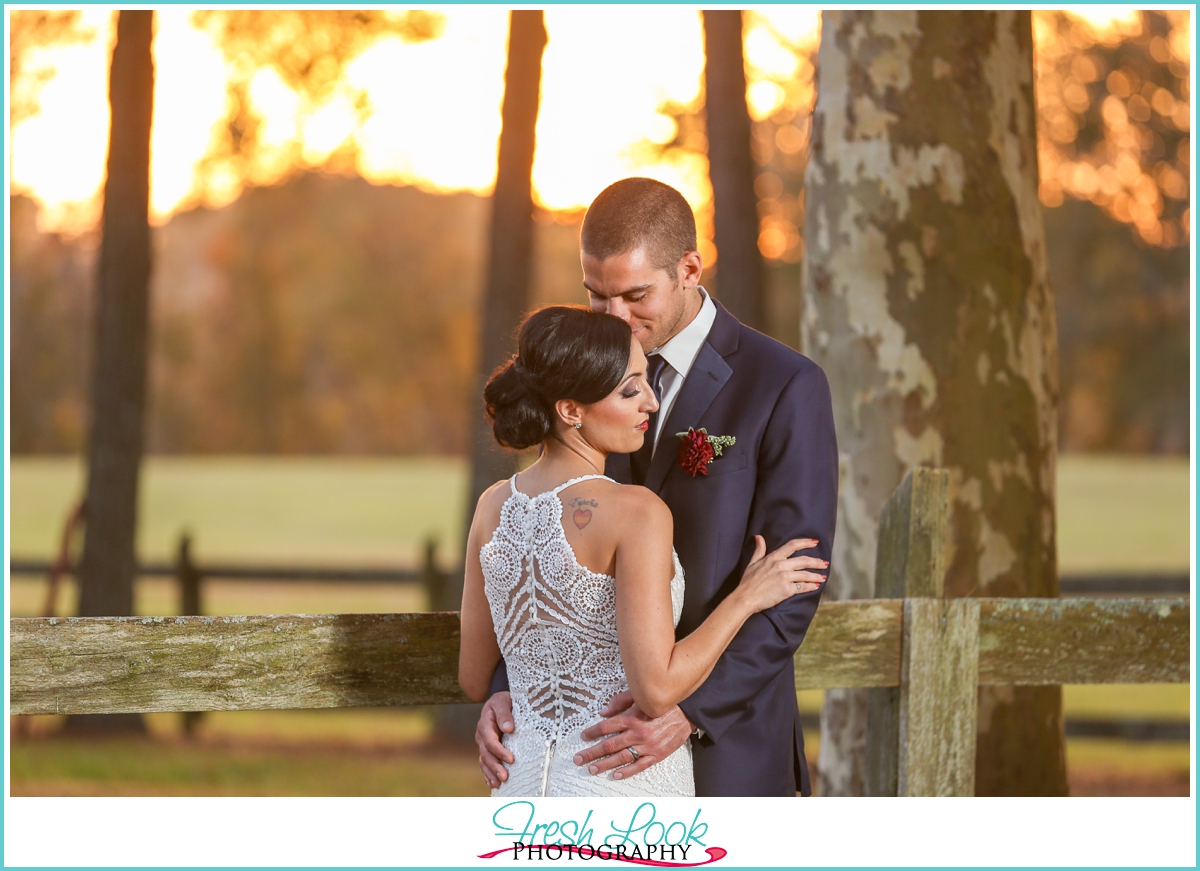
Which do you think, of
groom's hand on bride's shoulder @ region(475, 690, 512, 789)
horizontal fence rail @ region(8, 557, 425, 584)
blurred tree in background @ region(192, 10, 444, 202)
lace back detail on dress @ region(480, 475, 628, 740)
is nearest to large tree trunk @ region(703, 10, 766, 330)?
blurred tree in background @ region(192, 10, 444, 202)

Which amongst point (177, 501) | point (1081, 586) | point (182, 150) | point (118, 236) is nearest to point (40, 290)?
point (177, 501)

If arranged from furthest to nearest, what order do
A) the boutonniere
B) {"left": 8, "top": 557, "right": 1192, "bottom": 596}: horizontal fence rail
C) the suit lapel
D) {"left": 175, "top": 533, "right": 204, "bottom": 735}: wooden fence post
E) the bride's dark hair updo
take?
{"left": 175, "top": 533, "right": 204, "bottom": 735}: wooden fence post, {"left": 8, "top": 557, "right": 1192, "bottom": 596}: horizontal fence rail, the suit lapel, the boutonniere, the bride's dark hair updo

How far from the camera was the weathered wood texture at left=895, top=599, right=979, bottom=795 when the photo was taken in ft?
10.5

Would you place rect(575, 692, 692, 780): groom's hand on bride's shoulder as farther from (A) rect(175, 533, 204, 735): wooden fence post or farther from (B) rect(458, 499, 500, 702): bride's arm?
(A) rect(175, 533, 204, 735): wooden fence post

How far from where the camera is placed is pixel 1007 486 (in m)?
4.36

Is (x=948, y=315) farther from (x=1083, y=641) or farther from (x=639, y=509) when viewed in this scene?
(x=639, y=509)

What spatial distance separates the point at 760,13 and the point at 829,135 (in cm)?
670

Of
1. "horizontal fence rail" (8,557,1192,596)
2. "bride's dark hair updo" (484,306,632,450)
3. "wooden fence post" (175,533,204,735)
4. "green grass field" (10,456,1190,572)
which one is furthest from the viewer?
"green grass field" (10,456,1190,572)

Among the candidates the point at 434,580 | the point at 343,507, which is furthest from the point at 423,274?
the point at 434,580

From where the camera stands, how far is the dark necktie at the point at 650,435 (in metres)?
2.80

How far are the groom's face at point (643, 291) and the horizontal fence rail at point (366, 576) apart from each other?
637 cm

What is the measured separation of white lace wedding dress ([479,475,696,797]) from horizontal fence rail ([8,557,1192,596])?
6449 mm

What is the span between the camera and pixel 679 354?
2791 millimetres

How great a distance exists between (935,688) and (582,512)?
1.51 metres
